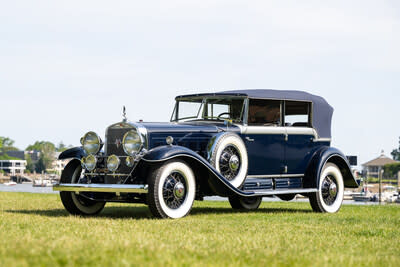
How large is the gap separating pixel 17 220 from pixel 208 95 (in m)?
4.52

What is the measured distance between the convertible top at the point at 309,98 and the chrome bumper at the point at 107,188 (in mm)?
3127

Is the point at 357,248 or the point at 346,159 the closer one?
the point at 357,248

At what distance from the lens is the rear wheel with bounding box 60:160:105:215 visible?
10398mm

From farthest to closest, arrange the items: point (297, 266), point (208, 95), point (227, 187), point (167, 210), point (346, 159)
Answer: point (346, 159) < point (208, 95) < point (227, 187) < point (167, 210) < point (297, 266)

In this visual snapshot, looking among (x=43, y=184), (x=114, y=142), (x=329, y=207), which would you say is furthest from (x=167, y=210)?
(x=43, y=184)

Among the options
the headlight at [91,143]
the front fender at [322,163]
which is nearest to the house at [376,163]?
the front fender at [322,163]

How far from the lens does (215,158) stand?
1017 cm

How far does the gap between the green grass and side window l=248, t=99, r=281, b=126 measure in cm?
271

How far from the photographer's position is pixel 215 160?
10.2m

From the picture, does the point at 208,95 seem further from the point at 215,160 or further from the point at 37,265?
the point at 37,265

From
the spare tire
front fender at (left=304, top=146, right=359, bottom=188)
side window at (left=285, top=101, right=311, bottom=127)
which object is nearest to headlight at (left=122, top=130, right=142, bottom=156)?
the spare tire

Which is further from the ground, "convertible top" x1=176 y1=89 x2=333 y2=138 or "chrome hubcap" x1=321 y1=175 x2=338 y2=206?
"convertible top" x1=176 y1=89 x2=333 y2=138

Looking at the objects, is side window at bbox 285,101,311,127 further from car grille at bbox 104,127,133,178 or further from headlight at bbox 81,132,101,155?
headlight at bbox 81,132,101,155

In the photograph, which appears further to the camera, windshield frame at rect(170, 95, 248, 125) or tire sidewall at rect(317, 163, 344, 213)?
tire sidewall at rect(317, 163, 344, 213)
